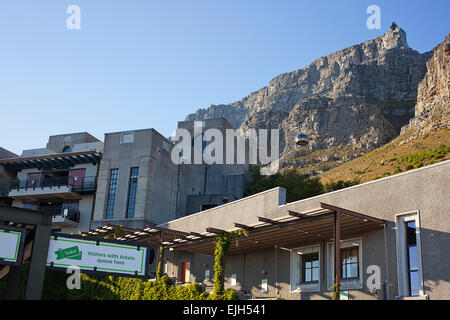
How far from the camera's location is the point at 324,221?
1683 cm

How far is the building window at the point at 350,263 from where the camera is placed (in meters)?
17.9

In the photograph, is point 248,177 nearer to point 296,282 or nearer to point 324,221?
point 296,282

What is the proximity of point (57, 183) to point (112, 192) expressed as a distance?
6294 mm

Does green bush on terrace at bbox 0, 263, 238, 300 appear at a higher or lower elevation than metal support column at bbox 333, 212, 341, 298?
lower

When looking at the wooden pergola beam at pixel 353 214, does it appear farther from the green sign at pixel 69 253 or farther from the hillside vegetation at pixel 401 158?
the hillside vegetation at pixel 401 158

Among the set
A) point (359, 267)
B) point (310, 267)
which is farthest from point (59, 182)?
point (359, 267)

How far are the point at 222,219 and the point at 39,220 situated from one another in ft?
41.2

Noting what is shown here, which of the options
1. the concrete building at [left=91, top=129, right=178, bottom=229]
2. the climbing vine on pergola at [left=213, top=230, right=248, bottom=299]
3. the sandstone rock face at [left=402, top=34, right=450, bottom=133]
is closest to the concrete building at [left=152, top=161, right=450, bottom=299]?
the climbing vine on pergola at [left=213, top=230, right=248, bottom=299]

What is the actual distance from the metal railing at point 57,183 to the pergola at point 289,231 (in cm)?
1351

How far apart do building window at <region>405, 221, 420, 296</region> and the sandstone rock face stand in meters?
57.2

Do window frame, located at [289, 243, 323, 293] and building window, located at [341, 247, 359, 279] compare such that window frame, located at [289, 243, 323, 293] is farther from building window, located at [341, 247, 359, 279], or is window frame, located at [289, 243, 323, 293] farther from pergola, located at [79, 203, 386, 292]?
building window, located at [341, 247, 359, 279]

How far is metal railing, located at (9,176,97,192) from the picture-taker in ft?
124

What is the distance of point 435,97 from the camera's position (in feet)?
285

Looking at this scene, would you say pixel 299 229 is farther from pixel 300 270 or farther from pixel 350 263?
pixel 300 270
